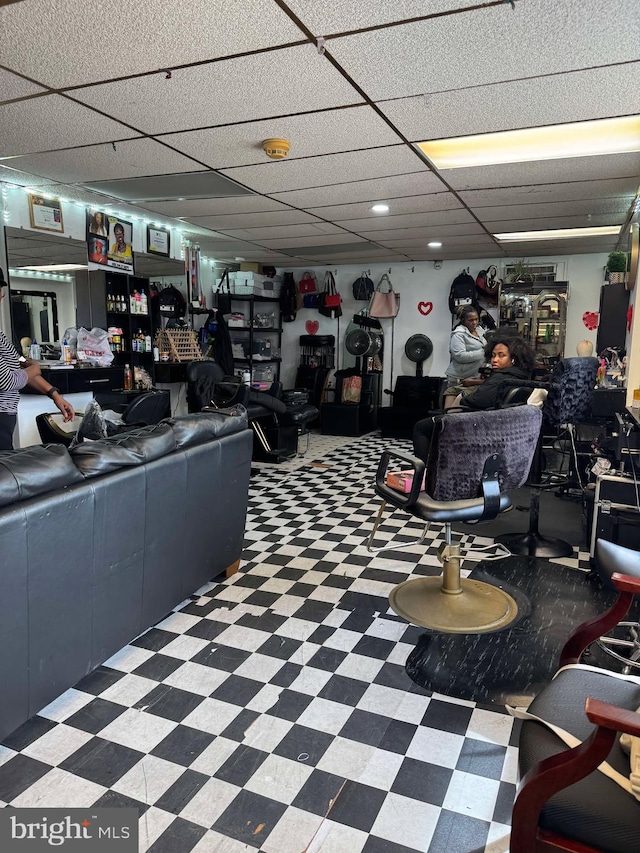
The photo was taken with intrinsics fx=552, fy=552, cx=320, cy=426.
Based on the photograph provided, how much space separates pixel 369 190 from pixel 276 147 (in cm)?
121

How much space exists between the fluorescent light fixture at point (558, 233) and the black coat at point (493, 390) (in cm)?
251

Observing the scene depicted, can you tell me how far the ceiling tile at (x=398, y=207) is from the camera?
4422 mm

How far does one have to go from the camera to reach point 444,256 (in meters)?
7.59

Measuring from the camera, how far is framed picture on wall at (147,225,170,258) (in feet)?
19.4

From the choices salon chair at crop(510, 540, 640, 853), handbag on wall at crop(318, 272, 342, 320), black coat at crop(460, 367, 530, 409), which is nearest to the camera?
salon chair at crop(510, 540, 640, 853)

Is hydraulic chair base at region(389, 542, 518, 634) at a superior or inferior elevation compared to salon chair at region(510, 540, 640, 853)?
inferior

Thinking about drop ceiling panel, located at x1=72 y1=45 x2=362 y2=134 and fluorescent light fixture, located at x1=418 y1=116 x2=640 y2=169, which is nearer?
drop ceiling panel, located at x1=72 y1=45 x2=362 y2=134

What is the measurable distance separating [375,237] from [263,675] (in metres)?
5.07

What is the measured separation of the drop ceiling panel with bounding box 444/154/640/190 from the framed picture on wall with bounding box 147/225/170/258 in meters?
3.38

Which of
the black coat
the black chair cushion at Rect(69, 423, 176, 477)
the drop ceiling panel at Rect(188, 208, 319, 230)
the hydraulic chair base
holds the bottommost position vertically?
the hydraulic chair base

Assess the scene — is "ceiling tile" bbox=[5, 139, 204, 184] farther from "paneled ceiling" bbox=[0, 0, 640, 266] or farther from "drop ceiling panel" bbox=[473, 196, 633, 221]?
"drop ceiling panel" bbox=[473, 196, 633, 221]

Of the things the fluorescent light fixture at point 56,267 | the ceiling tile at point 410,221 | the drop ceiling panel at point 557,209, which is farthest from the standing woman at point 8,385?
the drop ceiling panel at point 557,209

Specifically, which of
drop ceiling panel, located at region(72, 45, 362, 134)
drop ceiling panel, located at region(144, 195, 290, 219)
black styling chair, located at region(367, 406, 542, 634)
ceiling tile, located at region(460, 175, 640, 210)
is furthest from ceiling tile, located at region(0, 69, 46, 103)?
ceiling tile, located at region(460, 175, 640, 210)

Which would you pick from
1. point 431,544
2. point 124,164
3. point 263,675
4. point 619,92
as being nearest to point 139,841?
point 263,675
